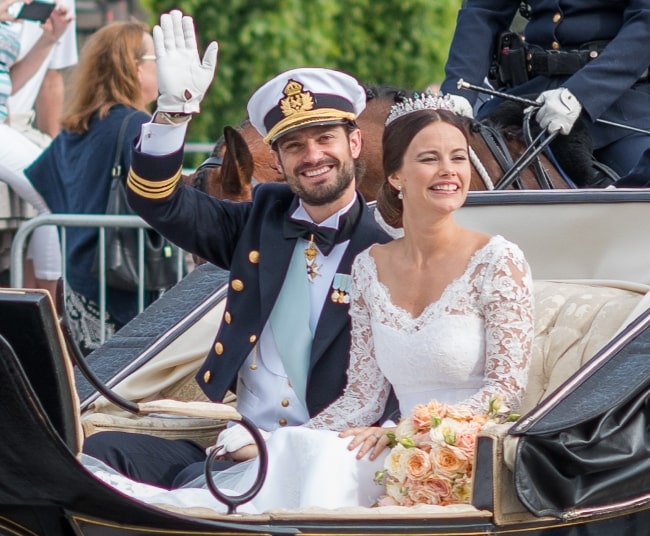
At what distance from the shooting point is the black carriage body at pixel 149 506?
265 centimetres


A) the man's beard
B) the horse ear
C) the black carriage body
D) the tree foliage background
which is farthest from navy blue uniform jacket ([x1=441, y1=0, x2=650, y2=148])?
the tree foliage background

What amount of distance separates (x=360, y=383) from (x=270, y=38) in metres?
9.81

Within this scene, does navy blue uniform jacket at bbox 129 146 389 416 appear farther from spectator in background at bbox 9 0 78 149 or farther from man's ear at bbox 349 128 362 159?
spectator in background at bbox 9 0 78 149

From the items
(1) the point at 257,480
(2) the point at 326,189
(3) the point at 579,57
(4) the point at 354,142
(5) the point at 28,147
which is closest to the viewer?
(1) the point at 257,480

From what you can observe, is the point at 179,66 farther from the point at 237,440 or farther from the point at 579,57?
the point at 579,57

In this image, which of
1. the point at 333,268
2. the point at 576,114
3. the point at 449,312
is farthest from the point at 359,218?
the point at 576,114

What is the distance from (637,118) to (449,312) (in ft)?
7.57

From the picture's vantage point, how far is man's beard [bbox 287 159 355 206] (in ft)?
11.9

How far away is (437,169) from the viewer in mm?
3416

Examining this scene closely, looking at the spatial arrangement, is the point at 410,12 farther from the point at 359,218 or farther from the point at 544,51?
the point at 359,218

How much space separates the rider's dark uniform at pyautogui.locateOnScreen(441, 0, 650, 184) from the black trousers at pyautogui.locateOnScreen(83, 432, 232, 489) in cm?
225

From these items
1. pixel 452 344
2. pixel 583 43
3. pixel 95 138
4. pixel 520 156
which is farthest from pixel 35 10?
pixel 452 344

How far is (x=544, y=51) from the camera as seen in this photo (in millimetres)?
5410

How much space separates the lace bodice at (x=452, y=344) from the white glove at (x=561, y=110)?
70.8 inches
